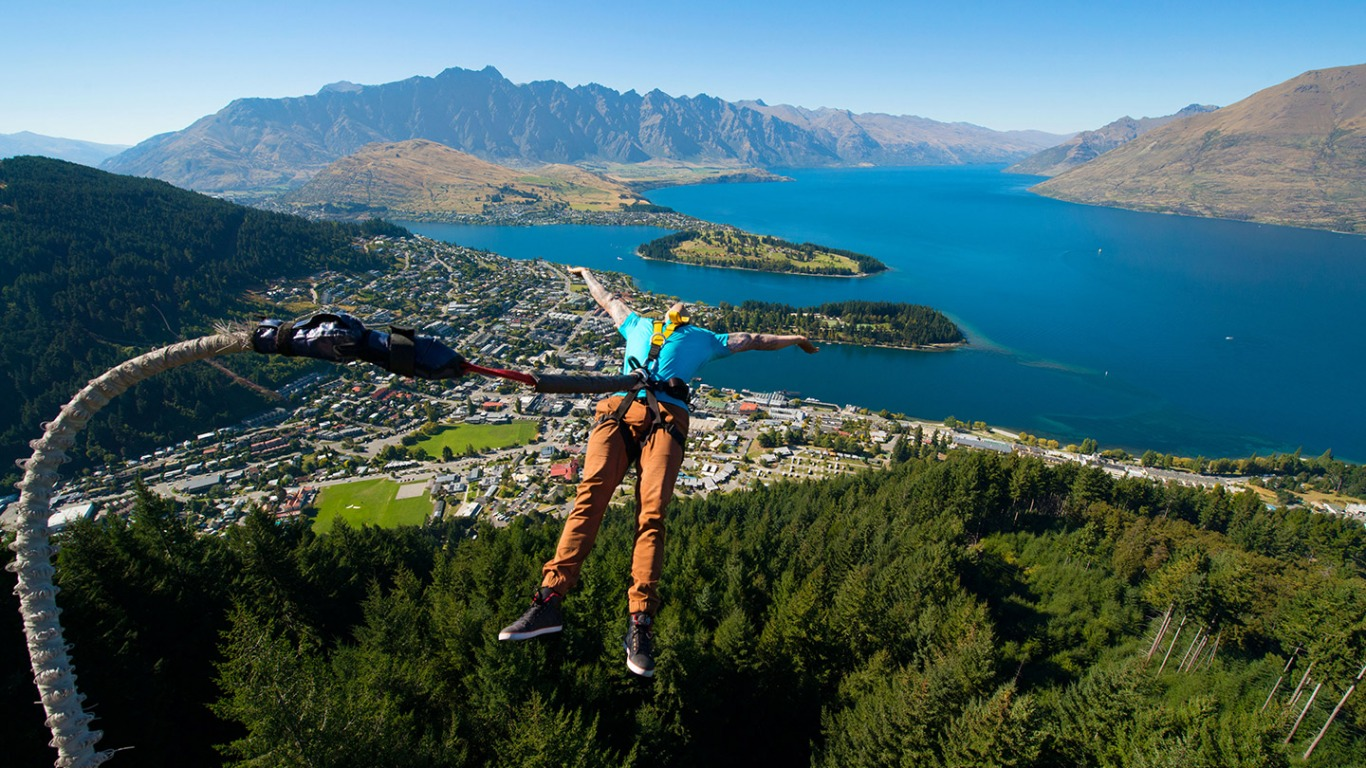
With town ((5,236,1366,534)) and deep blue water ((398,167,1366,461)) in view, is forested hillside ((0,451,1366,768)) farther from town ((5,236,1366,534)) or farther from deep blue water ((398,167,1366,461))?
deep blue water ((398,167,1366,461))

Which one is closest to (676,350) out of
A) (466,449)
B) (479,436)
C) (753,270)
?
(466,449)

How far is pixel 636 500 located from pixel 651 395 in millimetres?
795

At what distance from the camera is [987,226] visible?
166 m

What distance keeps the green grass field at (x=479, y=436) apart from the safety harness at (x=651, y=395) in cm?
4570

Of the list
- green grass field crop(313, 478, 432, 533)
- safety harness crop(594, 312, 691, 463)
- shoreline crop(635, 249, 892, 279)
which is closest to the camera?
safety harness crop(594, 312, 691, 463)

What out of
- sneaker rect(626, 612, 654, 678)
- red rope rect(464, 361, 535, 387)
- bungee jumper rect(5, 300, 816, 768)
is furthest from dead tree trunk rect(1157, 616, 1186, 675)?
red rope rect(464, 361, 535, 387)

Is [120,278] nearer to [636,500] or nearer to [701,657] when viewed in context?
[701,657]

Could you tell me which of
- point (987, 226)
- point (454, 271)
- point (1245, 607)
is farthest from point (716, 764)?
point (987, 226)

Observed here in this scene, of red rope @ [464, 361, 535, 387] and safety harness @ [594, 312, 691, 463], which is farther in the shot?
safety harness @ [594, 312, 691, 463]

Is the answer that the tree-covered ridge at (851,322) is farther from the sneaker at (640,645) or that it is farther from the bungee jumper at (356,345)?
the bungee jumper at (356,345)

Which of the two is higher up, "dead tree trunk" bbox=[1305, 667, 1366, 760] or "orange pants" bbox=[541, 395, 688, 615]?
"orange pants" bbox=[541, 395, 688, 615]

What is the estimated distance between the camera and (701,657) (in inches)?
463

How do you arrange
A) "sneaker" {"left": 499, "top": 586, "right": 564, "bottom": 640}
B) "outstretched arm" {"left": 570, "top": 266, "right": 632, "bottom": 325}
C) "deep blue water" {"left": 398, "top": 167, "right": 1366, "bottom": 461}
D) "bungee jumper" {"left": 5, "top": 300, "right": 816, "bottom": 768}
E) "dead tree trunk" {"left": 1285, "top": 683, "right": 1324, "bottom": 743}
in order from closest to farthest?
"bungee jumper" {"left": 5, "top": 300, "right": 816, "bottom": 768}, "sneaker" {"left": 499, "top": 586, "right": 564, "bottom": 640}, "outstretched arm" {"left": 570, "top": 266, "right": 632, "bottom": 325}, "dead tree trunk" {"left": 1285, "top": 683, "right": 1324, "bottom": 743}, "deep blue water" {"left": 398, "top": 167, "right": 1366, "bottom": 461}

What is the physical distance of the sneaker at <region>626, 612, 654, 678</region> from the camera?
3936mm
